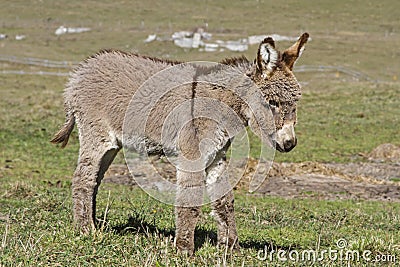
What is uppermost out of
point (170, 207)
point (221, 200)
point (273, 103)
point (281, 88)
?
point (281, 88)

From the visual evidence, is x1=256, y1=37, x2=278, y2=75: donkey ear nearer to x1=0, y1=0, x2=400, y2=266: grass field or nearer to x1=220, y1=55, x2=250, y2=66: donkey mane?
x1=220, y1=55, x2=250, y2=66: donkey mane

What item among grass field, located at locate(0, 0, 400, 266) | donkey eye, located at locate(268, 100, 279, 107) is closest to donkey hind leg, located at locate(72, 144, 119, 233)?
grass field, located at locate(0, 0, 400, 266)

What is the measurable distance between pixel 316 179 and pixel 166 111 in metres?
8.19

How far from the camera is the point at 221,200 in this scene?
691 cm

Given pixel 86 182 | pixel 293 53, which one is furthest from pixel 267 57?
pixel 86 182

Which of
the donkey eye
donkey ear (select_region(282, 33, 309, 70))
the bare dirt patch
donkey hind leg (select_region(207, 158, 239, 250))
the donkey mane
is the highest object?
donkey ear (select_region(282, 33, 309, 70))

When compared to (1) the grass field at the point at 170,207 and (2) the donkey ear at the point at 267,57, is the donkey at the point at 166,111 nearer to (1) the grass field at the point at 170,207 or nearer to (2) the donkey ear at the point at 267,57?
(2) the donkey ear at the point at 267,57

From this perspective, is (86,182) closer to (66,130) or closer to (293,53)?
(66,130)

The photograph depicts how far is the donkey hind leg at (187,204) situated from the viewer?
6492 millimetres

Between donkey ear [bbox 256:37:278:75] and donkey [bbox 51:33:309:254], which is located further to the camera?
donkey [bbox 51:33:309:254]

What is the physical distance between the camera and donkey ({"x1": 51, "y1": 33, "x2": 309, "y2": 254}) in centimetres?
647

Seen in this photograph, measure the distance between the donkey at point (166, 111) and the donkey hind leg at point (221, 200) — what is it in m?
0.01

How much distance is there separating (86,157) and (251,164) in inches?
318

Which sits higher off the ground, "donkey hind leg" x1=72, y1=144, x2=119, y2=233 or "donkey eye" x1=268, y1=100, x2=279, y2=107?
"donkey eye" x1=268, y1=100, x2=279, y2=107
